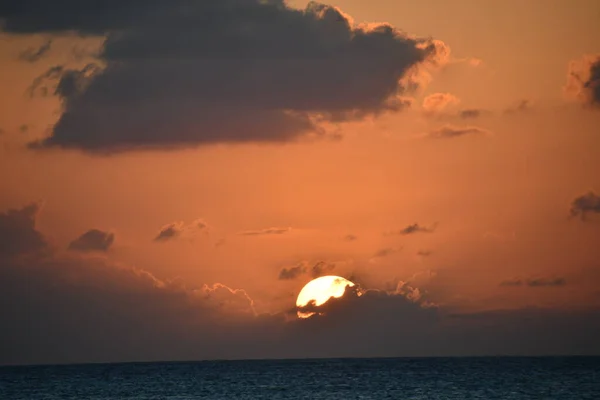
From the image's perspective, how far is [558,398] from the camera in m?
150

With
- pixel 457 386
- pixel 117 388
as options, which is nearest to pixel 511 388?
pixel 457 386

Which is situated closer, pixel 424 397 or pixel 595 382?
pixel 424 397

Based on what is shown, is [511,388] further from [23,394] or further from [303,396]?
[23,394]

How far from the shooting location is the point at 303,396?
156125 millimetres

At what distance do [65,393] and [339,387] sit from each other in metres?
45.5

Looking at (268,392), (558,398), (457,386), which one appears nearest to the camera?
(558,398)

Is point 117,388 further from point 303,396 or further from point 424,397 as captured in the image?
point 424,397

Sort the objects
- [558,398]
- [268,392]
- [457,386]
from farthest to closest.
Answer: [457,386]
[268,392]
[558,398]

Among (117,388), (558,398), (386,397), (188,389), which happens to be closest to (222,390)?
(188,389)

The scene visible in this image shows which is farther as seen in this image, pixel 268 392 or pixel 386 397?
pixel 268 392

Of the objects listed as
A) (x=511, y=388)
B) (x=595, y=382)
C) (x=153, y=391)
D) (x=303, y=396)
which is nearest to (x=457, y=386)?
(x=511, y=388)

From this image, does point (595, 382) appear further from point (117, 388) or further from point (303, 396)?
point (117, 388)

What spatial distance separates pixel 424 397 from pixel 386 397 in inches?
219

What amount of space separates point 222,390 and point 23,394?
33.6 metres
